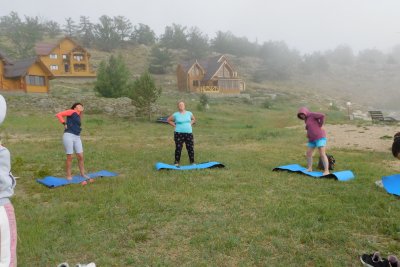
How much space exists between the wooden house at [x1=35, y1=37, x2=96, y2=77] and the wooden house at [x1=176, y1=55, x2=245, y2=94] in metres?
14.5

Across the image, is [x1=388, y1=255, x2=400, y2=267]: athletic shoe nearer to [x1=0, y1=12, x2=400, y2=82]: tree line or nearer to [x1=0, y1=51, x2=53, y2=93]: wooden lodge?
[x1=0, y1=51, x2=53, y2=93]: wooden lodge

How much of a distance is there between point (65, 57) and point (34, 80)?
20.2m

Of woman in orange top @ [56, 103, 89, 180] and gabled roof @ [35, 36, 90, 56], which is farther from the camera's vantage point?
gabled roof @ [35, 36, 90, 56]

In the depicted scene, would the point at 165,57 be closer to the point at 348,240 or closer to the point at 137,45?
the point at 137,45

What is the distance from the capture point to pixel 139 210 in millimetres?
6684

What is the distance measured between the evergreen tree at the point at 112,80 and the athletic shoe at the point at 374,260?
3032 cm

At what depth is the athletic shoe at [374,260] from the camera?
4.49m

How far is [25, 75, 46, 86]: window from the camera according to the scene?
35.3 m

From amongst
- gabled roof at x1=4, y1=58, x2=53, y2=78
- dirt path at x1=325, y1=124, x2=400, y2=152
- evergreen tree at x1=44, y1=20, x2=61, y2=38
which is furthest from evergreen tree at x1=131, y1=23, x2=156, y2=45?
dirt path at x1=325, y1=124, x2=400, y2=152

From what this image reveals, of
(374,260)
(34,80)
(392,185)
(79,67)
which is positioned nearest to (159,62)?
(79,67)

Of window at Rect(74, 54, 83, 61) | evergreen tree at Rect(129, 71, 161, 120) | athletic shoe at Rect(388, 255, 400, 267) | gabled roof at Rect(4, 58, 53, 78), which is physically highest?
window at Rect(74, 54, 83, 61)

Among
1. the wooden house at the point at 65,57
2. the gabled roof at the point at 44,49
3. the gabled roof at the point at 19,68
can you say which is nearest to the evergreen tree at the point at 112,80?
the gabled roof at the point at 19,68

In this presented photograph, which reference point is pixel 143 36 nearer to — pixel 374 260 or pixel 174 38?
pixel 174 38

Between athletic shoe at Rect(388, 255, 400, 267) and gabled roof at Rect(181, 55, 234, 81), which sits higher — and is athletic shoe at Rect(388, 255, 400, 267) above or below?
below
